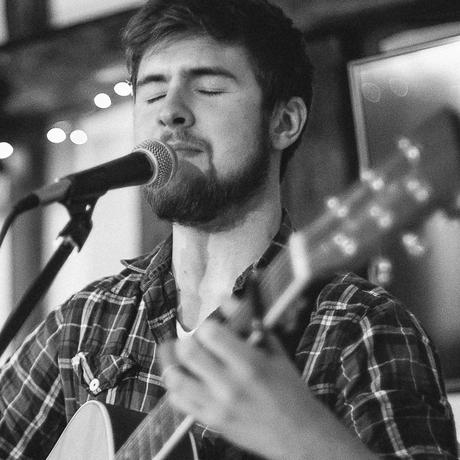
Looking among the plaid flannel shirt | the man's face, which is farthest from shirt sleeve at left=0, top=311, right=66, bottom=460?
the man's face

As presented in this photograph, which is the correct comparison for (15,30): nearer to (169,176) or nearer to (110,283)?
(110,283)

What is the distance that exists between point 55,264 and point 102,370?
0.56 metres

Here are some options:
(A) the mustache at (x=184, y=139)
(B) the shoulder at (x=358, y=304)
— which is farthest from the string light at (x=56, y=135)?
(B) the shoulder at (x=358, y=304)

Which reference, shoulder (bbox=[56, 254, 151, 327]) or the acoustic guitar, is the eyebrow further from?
the acoustic guitar

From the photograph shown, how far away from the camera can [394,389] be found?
1.31 meters

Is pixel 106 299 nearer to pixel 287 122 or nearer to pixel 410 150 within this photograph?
pixel 287 122

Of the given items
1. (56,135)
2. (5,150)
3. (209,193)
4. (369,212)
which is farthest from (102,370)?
(5,150)

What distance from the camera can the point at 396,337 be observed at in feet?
4.59

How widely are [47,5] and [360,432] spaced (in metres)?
1.89

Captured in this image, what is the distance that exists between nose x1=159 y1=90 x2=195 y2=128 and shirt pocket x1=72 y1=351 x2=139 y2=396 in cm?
47

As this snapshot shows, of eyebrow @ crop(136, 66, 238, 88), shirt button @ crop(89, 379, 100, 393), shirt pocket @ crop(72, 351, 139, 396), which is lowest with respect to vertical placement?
shirt button @ crop(89, 379, 100, 393)

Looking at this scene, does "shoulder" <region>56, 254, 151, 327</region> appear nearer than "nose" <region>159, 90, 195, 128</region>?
No

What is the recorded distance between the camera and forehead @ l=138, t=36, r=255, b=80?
1.70 meters

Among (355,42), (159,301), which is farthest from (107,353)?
(355,42)
